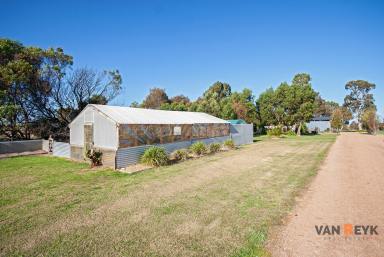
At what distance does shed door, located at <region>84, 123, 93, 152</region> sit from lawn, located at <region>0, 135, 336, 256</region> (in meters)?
3.90

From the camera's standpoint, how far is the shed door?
15828 mm

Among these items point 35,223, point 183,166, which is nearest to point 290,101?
point 183,166

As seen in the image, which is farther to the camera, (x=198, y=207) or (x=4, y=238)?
(x=198, y=207)

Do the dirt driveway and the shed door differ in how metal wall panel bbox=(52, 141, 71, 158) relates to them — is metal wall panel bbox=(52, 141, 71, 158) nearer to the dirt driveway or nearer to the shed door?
the shed door

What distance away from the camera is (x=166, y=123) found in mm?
17688

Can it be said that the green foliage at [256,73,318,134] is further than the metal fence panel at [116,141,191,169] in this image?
Yes

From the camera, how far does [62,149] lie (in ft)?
61.4

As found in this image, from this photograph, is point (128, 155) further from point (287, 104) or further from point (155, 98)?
point (155, 98)

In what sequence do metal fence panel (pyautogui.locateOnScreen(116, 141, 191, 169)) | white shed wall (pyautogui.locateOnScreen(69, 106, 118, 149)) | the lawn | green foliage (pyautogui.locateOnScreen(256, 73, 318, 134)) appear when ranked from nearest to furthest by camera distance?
the lawn → metal fence panel (pyautogui.locateOnScreen(116, 141, 191, 169)) → white shed wall (pyautogui.locateOnScreen(69, 106, 118, 149)) → green foliage (pyautogui.locateOnScreen(256, 73, 318, 134))

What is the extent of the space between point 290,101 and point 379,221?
1664 inches

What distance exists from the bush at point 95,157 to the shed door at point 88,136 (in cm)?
164

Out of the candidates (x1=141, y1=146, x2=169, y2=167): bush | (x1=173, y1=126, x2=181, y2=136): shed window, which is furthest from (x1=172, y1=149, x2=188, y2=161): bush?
(x1=173, y1=126, x2=181, y2=136): shed window

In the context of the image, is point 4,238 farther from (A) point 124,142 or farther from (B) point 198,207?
(A) point 124,142

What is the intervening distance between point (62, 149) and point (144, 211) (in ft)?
49.7
